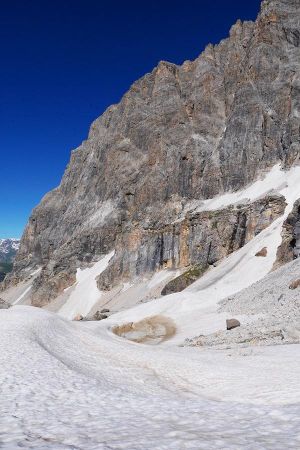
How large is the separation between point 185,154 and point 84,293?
4954cm

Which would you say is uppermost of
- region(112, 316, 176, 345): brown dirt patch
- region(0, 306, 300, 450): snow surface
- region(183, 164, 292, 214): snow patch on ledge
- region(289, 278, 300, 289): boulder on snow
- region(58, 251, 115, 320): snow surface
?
region(183, 164, 292, 214): snow patch on ledge

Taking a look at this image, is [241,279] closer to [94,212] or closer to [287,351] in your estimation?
[287,351]

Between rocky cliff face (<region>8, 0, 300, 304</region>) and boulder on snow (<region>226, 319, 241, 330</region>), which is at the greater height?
rocky cliff face (<region>8, 0, 300, 304</region>)

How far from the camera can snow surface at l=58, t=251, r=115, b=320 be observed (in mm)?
99438

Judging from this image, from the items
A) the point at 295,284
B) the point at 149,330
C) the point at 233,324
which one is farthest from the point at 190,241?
the point at 233,324

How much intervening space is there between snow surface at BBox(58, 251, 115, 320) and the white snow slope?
7117 centimetres

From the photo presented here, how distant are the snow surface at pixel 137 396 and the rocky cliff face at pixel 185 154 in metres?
65.2

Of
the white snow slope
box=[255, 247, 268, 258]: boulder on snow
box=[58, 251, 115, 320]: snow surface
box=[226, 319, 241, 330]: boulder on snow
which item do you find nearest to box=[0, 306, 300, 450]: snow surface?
the white snow slope

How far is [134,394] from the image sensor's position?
42.7 ft

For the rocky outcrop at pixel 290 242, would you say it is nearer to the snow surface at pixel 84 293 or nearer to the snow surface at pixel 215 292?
the snow surface at pixel 215 292

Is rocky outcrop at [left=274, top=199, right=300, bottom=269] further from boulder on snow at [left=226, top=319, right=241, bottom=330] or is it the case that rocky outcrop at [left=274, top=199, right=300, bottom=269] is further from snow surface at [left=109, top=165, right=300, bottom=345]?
boulder on snow at [left=226, top=319, right=241, bottom=330]

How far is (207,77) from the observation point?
134 m

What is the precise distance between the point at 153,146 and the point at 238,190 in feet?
111

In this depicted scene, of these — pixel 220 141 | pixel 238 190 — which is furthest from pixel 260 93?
pixel 238 190
